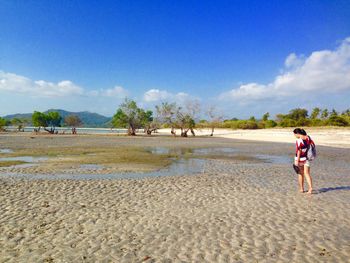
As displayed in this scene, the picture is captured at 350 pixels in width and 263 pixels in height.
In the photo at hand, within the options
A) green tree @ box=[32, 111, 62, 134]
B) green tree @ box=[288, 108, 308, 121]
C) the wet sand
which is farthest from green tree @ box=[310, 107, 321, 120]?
green tree @ box=[32, 111, 62, 134]

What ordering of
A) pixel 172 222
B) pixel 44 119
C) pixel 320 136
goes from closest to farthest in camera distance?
pixel 172 222, pixel 320 136, pixel 44 119

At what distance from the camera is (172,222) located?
7328 millimetres

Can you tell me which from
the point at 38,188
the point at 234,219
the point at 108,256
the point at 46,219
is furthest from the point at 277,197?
the point at 38,188

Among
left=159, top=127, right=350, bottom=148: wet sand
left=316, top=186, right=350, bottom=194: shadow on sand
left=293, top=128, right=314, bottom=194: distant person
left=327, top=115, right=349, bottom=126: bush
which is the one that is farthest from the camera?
left=327, top=115, right=349, bottom=126: bush

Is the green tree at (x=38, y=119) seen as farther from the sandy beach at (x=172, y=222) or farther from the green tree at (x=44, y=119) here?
the sandy beach at (x=172, y=222)

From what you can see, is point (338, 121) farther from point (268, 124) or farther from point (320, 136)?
point (320, 136)

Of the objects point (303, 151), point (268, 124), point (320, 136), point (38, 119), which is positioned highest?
point (38, 119)

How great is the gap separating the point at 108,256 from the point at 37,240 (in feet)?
5.91

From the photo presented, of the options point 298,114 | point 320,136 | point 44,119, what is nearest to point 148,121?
point 44,119

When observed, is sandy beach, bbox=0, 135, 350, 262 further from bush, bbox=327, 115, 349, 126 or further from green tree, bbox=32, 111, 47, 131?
green tree, bbox=32, 111, 47, 131

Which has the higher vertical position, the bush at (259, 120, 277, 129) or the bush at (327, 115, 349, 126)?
the bush at (327, 115, 349, 126)

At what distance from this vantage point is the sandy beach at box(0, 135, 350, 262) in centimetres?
552

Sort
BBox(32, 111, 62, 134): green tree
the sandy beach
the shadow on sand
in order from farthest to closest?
BBox(32, 111, 62, 134): green tree < the shadow on sand < the sandy beach

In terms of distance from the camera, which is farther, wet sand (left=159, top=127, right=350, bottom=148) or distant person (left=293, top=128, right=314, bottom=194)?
wet sand (left=159, top=127, right=350, bottom=148)
